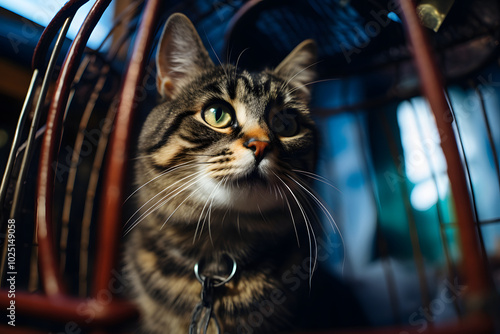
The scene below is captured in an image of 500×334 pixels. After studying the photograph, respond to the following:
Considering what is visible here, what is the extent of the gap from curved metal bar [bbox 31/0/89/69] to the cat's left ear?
42cm

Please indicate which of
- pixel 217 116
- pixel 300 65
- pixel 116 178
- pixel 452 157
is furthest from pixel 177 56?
pixel 452 157

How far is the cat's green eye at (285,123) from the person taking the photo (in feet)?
1.98

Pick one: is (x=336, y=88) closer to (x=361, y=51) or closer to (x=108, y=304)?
(x=361, y=51)

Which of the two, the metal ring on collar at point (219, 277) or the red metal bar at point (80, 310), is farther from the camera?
the metal ring on collar at point (219, 277)

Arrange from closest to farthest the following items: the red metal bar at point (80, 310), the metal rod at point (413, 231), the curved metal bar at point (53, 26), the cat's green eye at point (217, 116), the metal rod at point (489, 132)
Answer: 1. the red metal bar at point (80, 310)
2. the curved metal bar at point (53, 26)
3. the cat's green eye at point (217, 116)
4. the metal rod at point (489, 132)
5. the metal rod at point (413, 231)

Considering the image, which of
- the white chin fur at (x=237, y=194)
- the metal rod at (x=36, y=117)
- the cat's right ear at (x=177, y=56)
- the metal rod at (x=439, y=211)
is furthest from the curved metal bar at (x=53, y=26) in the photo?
the metal rod at (x=439, y=211)

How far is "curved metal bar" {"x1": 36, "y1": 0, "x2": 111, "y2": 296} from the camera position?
282 millimetres

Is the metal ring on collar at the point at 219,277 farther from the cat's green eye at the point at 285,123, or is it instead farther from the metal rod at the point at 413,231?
the metal rod at the point at 413,231

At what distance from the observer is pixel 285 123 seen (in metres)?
0.62

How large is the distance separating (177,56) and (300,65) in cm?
29

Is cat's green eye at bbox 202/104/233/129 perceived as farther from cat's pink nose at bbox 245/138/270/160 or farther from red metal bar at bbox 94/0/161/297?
red metal bar at bbox 94/0/161/297

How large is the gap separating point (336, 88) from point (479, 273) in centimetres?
86

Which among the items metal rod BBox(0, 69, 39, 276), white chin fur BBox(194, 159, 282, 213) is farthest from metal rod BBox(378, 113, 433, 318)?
metal rod BBox(0, 69, 39, 276)

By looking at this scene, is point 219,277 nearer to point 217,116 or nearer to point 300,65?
point 217,116
